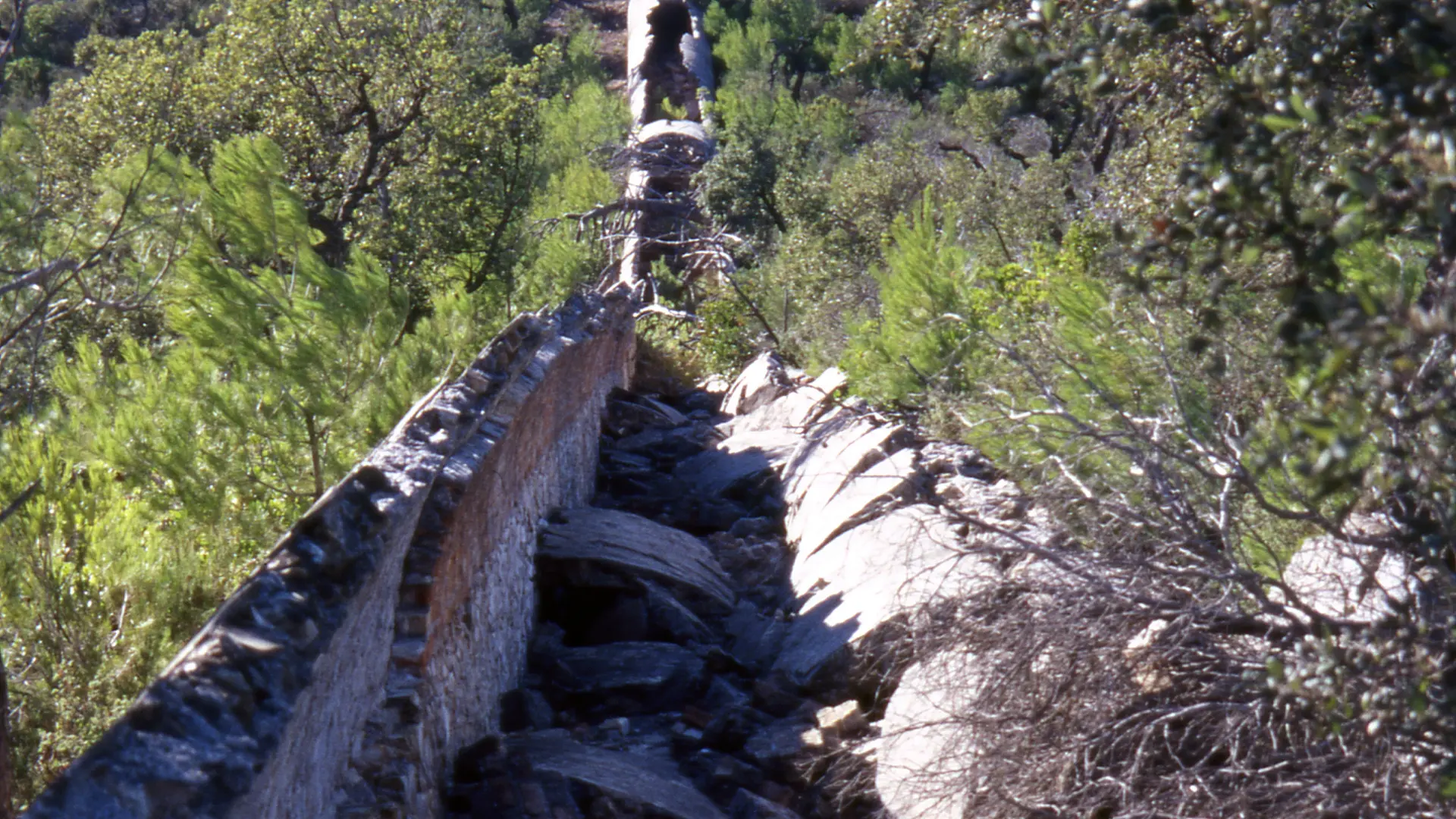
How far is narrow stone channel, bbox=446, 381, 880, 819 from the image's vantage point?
4.57 m

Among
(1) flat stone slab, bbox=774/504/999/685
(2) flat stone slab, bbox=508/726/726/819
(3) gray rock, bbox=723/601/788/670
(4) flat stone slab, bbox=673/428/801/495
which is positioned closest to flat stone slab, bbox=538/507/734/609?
(3) gray rock, bbox=723/601/788/670

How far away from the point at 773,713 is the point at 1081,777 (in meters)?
2.13

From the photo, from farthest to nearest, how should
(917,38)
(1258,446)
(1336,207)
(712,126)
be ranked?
(712,126), (917,38), (1258,446), (1336,207)

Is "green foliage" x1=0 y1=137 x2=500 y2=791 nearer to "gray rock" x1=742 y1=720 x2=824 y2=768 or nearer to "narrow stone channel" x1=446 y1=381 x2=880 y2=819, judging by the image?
"narrow stone channel" x1=446 y1=381 x2=880 y2=819

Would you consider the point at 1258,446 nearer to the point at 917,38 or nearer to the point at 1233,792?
the point at 1233,792

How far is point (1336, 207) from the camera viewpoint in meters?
1.91

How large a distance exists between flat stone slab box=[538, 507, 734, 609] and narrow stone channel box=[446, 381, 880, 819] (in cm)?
1

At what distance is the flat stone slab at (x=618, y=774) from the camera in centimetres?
454

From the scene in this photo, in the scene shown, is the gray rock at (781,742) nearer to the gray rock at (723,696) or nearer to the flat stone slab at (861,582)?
the gray rock at (723,696)

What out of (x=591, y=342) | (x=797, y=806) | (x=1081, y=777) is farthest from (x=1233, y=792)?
(x=591, y=342)

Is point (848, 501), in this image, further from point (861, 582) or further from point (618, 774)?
point (618, 774)

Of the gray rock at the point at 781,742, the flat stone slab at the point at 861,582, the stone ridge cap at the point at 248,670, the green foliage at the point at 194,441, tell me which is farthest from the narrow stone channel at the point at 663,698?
the green foliage at the point at 194,441

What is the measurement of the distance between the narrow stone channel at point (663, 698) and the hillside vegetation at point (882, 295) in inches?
52.8

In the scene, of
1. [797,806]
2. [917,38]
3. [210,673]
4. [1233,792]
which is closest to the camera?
[210,673]
